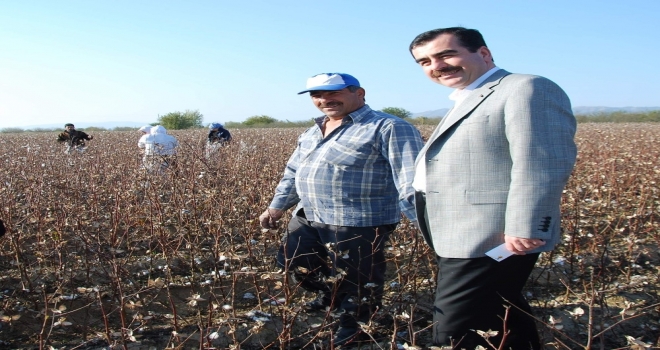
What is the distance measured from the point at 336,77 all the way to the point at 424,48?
2.45 ft

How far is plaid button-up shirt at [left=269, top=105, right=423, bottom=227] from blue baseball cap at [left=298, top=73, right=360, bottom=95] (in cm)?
15

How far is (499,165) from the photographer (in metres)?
1.73

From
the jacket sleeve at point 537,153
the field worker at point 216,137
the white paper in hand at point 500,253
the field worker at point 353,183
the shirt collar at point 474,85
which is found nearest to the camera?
the jacket sleeve at point 537,153

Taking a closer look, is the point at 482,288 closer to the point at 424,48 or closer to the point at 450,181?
the point at 450,181

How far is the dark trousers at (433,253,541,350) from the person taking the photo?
179 cm

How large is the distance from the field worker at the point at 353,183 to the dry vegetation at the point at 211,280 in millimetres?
172

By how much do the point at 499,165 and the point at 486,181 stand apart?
0.21 ft

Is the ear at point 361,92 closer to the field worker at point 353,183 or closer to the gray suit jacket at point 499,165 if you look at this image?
the field worker at point 353,183

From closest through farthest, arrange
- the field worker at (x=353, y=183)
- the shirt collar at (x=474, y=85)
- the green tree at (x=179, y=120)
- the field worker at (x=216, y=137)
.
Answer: the shirt collar at (x=474, y=85), the field worker at (x=353, y=183), the field worker at (x=216, y=137), the green tree at (x=179, y=120)

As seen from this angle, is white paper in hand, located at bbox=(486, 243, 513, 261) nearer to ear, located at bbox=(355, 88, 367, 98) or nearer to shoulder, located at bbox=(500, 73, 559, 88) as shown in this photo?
shoulder, located at bbox=(500, 73, 559, 88)

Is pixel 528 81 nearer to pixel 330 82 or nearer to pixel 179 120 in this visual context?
pixel 330 82

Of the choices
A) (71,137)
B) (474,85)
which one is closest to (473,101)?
(474,85)

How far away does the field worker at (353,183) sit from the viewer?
97.1 inches

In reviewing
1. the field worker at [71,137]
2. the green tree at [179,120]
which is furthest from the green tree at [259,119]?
the field worker at [71,137]
